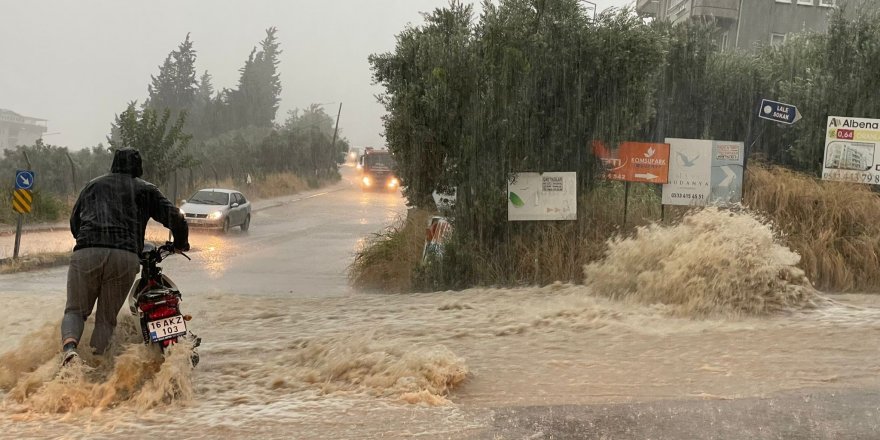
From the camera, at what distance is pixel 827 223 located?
34.5 ft

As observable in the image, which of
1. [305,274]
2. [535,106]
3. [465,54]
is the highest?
[465,54]

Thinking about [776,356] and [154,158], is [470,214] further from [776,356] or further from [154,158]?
[154,158]

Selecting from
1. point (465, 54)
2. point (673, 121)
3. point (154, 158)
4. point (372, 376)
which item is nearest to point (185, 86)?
point (154, 158)

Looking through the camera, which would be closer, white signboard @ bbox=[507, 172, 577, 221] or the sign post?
white signboard @ bbox=[507, 172, 577, 221]

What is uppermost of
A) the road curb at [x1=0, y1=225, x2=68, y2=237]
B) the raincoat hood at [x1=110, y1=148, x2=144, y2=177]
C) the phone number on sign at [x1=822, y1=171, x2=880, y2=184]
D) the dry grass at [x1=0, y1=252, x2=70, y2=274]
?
the phone number on sign at [x1=822, y1=171, x2=880, y2=184]

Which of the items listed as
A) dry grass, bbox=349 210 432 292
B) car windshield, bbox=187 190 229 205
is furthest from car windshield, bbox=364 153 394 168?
dry grass, bbox=349 210 432 292

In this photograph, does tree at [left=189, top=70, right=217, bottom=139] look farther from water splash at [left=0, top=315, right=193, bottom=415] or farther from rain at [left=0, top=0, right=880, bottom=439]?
water splash at [left=0, top=315, right=193, bottom=415]

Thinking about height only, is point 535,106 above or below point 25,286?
above

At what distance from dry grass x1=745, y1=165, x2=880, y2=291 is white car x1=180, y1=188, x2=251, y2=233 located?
1677 centimetres

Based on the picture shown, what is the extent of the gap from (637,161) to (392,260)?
167 inches

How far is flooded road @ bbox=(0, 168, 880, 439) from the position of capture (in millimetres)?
4789

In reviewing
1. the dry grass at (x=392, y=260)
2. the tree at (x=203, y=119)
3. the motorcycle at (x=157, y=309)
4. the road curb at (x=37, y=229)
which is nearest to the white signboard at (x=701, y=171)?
the dry grass at (x=392, y=260)

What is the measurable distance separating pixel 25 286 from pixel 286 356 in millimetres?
7636

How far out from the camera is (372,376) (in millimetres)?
5797
